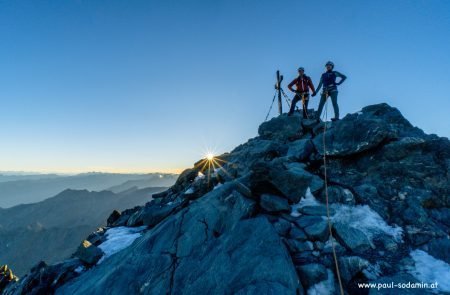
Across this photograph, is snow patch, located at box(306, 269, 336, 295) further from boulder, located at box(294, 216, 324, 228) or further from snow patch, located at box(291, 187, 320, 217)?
snow patch, located at box(291, 187, 320, 217)

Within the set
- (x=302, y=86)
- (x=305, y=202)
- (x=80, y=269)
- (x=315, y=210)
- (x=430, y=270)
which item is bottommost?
(x=80, y=269)

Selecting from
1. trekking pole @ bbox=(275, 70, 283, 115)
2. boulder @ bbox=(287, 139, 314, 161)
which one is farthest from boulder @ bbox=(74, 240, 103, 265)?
trekking pole @ bbox=(275, 70, 283, 115)

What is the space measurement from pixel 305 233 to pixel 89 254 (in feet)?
32.4

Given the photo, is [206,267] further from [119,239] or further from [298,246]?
[119,239]

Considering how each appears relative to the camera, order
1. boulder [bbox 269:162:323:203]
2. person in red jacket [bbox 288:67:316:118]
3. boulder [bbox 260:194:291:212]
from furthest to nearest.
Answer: person in red jacket [bbox 288:67:316:118], boulder [bbox 269:162:323:203], boulder [bbox 260:194:291:212]

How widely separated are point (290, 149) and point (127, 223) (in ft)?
38.4

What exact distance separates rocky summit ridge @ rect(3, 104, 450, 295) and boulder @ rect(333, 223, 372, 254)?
34 millimetres

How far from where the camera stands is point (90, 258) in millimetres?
11000

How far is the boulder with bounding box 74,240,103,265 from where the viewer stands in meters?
11.0

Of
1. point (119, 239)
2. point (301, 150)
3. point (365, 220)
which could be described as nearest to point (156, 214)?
point (119, 239)

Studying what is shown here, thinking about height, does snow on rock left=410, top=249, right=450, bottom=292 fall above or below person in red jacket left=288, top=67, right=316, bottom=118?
below

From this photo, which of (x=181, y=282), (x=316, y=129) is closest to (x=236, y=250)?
(x=181, y=282)

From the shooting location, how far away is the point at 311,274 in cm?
649

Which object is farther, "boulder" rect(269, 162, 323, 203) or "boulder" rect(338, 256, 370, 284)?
"boulder" rect(269, 162, 323, 203)
